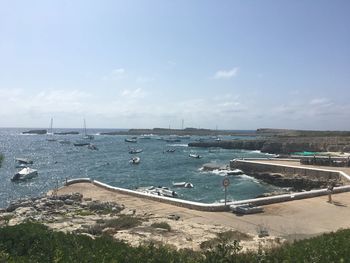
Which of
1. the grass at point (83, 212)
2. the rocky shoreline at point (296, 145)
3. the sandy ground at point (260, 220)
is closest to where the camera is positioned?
the sandy ground at point (260, 220)

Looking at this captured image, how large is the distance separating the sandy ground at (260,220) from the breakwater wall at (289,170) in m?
14.9

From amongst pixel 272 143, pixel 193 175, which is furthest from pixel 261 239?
pixel 272 143

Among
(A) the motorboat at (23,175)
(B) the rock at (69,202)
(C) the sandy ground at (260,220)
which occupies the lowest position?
(A) the motorboat at (23,175)

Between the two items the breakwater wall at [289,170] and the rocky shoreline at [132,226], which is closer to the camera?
the rocky shoreline at [132,226]

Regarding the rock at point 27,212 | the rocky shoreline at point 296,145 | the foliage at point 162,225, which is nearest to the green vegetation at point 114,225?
the foliage at point 162,225

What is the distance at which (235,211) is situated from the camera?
70.1ft

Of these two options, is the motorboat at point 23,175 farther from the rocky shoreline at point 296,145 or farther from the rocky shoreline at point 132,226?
the rocky shoreline at point 296,145

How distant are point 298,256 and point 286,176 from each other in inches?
1641

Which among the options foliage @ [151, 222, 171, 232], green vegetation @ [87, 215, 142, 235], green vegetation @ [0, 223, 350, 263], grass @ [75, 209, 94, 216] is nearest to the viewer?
green vegetation @ [0, 223, 350, 263]

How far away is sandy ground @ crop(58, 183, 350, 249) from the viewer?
1616cm

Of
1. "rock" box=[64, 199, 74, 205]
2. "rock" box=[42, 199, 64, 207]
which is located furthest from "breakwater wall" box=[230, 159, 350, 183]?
"rock" box=[42, 199, 64, 207]

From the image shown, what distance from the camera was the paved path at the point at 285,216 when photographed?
59.1 feet

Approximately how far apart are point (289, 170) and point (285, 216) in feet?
97.8

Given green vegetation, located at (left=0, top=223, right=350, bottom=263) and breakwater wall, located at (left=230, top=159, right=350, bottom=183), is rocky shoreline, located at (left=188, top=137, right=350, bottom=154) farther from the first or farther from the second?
green vegetation, located at (left=0, top=223, right=350, bottom=263)
